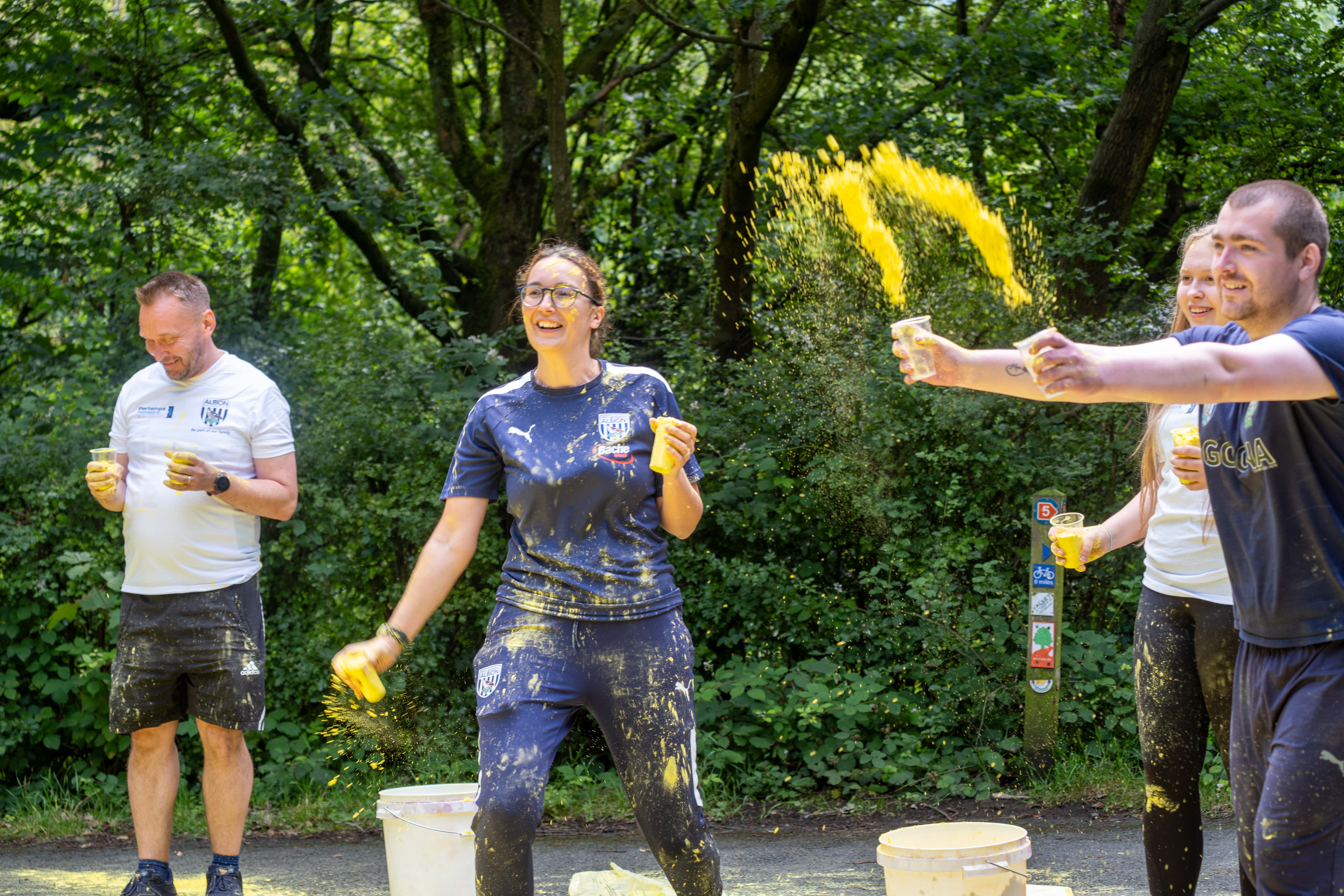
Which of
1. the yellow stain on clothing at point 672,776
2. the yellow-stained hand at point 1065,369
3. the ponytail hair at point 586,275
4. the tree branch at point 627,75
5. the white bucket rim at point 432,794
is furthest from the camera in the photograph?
the tree branch at point 627,75

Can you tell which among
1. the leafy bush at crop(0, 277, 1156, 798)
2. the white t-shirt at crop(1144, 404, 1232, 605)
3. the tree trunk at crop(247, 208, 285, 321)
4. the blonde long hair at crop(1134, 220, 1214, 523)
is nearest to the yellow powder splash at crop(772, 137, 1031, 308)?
the leafy bush at crop(0, 277, 1156, 798)

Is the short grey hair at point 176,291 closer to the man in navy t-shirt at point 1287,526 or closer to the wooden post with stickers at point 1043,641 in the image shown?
the man in navy t-shirt at point 1287,526

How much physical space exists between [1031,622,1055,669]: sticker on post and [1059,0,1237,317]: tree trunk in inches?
115

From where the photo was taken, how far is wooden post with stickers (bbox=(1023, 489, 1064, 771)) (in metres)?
5.69

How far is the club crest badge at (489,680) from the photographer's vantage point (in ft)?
9.64

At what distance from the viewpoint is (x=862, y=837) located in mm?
5387

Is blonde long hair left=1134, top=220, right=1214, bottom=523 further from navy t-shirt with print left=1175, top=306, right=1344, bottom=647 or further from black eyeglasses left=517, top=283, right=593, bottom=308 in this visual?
black eyeglasses left=517, top=283, right=593, bottom=308

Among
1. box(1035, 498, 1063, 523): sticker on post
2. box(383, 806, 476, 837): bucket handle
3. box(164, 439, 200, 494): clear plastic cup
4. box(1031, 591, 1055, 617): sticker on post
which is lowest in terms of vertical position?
box(383, 806, 476, 837): bucket handle

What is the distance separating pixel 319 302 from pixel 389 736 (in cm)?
494

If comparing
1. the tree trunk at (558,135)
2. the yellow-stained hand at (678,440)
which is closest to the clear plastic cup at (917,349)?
the yellow-stained hand at (678,440)

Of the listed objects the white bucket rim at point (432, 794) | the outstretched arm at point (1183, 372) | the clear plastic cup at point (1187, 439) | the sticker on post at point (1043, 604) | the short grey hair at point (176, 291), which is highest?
the short grey hair at point (176, 291)

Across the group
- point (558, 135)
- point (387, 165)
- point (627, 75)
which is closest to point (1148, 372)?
point (558, 135)

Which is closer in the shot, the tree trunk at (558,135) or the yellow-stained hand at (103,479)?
the yellow-stained hand at (103,479)

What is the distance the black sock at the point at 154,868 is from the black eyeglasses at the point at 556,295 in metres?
2.57
